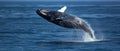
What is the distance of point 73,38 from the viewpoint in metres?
37.5

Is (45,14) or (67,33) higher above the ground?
(45,14)

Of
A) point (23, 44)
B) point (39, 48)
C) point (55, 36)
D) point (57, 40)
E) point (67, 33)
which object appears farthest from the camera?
point (67, 33)

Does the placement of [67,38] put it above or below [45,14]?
below

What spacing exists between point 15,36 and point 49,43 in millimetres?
5470

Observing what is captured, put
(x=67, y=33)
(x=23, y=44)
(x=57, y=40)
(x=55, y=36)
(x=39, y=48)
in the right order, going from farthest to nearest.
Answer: (x=67, y=33) < (x=55, y=36) < (x=57, y=40) < (x=23, y=44) < (x=39, y=48)

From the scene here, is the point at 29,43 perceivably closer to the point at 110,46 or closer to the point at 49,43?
the point at 49,43

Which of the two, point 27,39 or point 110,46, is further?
point 27,39

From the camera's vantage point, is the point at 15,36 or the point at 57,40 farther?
the point at 15,36

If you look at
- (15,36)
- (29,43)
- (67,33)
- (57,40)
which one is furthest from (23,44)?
(67,33)

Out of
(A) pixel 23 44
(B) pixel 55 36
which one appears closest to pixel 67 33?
(B) pixel 55 36

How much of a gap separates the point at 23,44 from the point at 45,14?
2.39 metres

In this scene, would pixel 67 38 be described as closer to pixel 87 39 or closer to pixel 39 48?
pixel 87 39

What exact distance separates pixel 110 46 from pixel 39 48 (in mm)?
3896

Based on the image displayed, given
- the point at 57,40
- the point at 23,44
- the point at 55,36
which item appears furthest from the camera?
the point at 55,36
